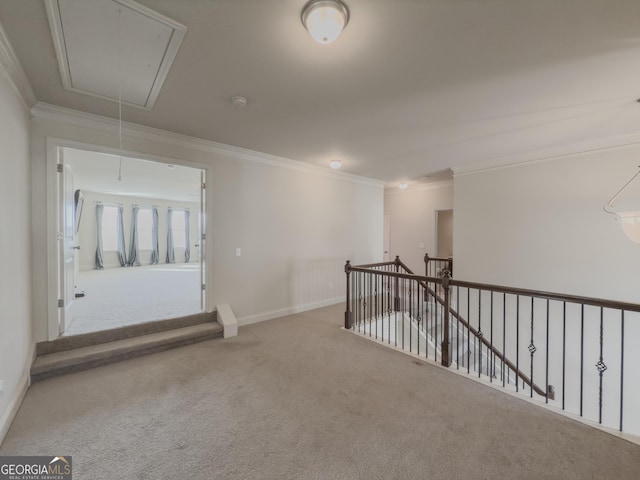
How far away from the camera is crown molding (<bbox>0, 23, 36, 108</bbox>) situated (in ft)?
5.74

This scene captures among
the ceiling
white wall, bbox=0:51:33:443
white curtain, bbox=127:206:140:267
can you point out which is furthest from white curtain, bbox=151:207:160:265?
white wall, bbox=0:51:33:443

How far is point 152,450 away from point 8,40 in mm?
2864

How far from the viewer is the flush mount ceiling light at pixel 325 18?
4.88ft

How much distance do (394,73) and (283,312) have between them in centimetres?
382

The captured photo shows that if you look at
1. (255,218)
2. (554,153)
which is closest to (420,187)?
(554,153)

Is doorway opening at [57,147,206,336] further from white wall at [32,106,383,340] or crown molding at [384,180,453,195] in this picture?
crown molding at [384,180,453,195]

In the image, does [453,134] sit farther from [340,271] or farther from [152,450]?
[152,450]

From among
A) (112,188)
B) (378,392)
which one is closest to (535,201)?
(378,392)

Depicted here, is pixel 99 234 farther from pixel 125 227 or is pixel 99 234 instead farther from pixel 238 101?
pixel 238 101

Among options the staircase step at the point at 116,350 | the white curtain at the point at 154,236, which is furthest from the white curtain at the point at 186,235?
the staircase step at the point at 116,350

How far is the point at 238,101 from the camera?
2.57 meters

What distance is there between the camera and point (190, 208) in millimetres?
10953

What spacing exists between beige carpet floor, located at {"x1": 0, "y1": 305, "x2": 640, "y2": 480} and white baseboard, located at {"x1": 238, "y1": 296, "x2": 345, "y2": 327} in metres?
1.22

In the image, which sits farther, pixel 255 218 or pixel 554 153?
pixel 255 218
